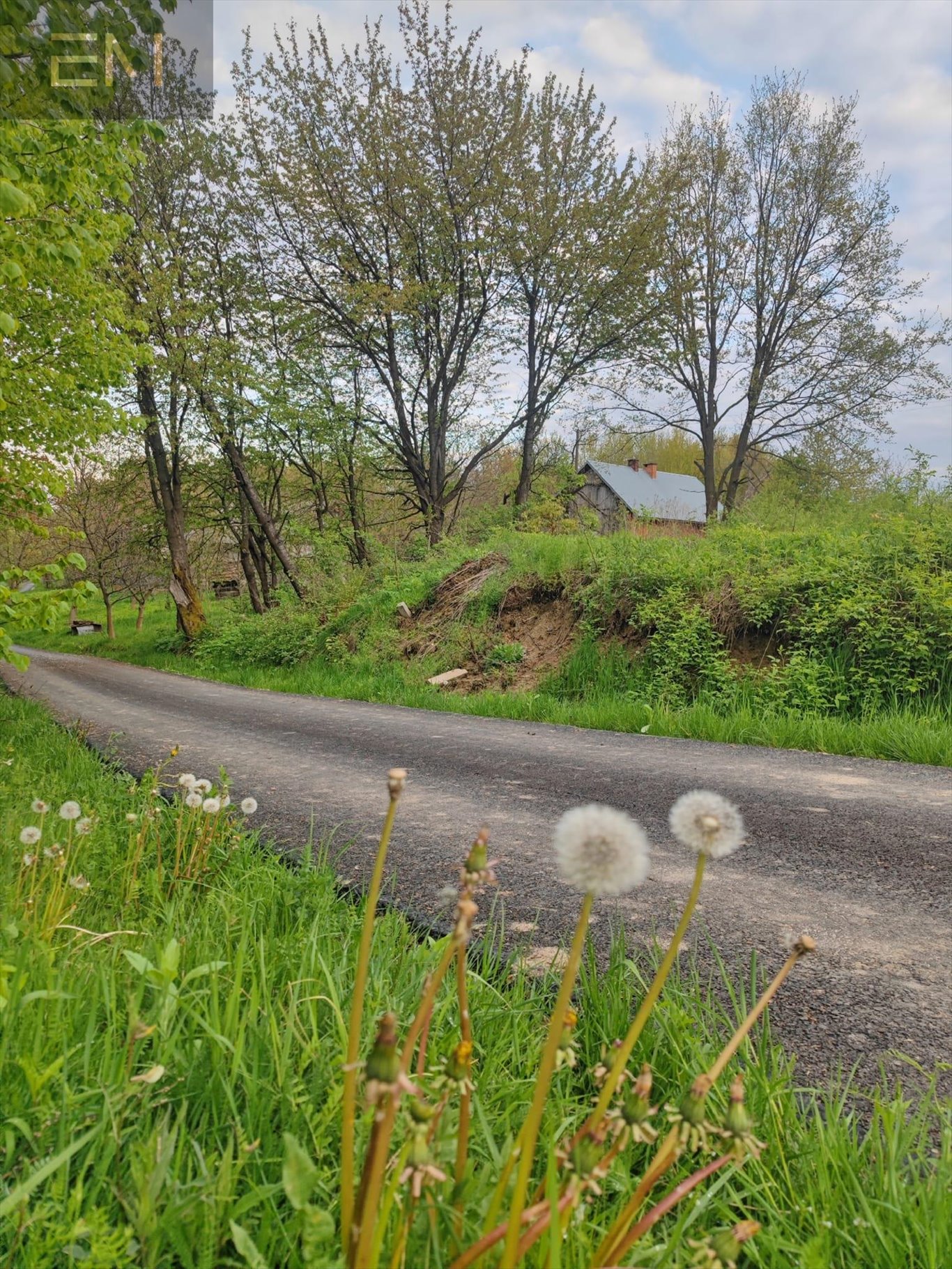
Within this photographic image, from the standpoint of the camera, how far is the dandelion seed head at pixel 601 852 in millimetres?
700

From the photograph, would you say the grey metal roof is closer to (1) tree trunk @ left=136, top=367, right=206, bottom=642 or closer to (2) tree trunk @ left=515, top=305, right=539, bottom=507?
(2) tree trunk @ left=515, top=305, right=539, bottom=507

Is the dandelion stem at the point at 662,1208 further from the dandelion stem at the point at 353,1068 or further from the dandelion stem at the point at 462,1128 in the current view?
the dandelion stem at the point at 353,1068

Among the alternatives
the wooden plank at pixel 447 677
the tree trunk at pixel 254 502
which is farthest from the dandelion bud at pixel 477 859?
the tree trunk at pixel 254 502

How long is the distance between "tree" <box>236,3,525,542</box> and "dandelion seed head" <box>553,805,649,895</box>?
17.5m

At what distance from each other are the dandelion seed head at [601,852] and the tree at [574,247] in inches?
736

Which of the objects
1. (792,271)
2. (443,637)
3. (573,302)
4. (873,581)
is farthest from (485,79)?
(873,581)

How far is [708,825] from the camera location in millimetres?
759

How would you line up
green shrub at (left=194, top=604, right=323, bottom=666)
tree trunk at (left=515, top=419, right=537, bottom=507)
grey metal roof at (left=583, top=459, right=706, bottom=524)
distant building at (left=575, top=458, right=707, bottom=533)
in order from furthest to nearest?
grey metal roof at (left=583, top=459, right=706, bottom=524), distant building at (left=575, top=458, right=707, bottom=533), tree trunk at (left=515, top=419, right=537, bottom=507), green shrub at (left=194, top=604, right=323, bottom=666)

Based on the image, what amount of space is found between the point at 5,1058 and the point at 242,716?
7.12 m

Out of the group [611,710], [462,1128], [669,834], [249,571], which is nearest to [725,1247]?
[462,1128]

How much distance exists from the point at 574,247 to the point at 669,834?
17605mm

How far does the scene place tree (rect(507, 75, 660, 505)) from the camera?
1664cm

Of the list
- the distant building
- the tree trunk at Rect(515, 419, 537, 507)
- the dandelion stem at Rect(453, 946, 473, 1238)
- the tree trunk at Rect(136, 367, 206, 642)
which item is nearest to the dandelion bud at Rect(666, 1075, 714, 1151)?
the dandelion stem at Rect(453, 946, 473, 1238)

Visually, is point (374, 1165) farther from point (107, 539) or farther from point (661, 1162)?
point (107, 539)
